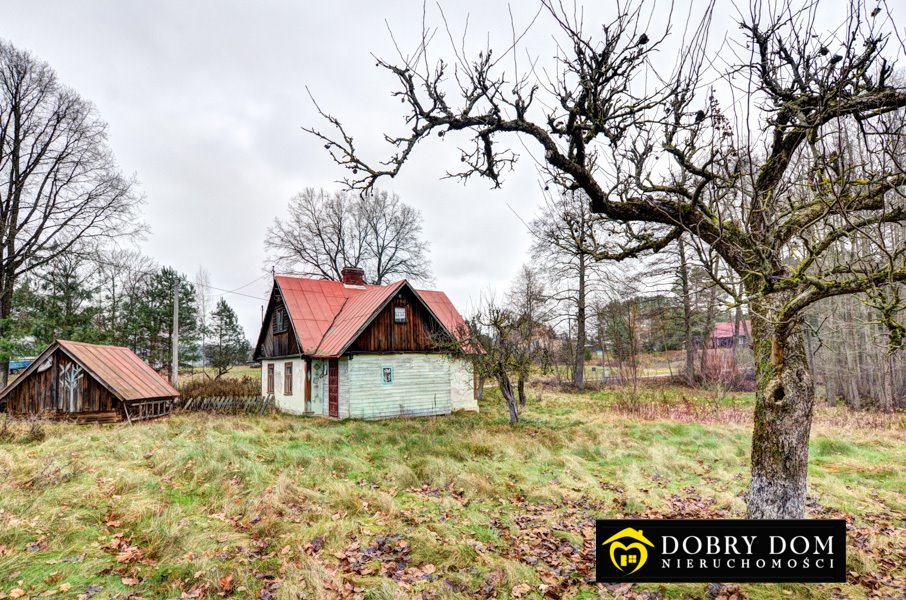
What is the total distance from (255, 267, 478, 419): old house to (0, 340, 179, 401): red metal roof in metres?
4.84

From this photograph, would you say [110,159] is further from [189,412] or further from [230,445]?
[230,445]

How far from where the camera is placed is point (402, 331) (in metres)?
18.1

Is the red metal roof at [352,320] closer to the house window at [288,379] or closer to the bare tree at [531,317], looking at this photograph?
the house window at [288,379]

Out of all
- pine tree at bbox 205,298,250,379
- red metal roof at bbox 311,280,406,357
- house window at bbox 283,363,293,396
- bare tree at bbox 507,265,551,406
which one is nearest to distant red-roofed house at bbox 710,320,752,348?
bare tree at bbox 507,265,551,406

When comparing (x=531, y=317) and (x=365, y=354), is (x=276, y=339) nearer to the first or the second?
(x=365, y=354)

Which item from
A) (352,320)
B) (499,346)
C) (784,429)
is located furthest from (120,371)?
(784,429)

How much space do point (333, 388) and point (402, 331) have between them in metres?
3.53

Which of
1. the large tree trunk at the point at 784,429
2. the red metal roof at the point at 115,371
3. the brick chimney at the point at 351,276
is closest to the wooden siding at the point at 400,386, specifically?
the red metal roof at the point at 115,371

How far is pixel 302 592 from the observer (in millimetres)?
4156

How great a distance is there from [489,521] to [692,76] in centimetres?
572

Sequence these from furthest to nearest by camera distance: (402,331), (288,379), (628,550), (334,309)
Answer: (334,309), (288,379), (402,331), (628,550)

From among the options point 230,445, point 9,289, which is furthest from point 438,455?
point 9,289

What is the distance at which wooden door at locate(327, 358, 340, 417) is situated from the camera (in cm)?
1720

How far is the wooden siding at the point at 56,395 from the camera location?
44.1 ft
